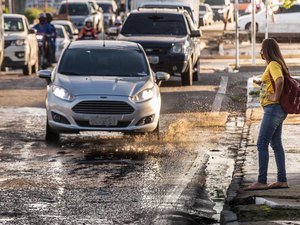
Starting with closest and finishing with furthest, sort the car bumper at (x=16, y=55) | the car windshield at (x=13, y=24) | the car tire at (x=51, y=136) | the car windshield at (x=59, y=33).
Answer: the car tire at (x=51, y=136), the car bumper at (x=16, y=55), the car windshield at (x=13, y=24), the car windshield at (x=59, y=33)

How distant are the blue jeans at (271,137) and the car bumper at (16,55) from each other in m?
22.9

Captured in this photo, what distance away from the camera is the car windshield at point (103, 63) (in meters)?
19.8

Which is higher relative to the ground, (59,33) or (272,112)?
(272,112)

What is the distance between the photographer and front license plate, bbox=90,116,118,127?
59.9ft

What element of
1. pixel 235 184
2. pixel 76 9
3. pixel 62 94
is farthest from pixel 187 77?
pixel 76 9

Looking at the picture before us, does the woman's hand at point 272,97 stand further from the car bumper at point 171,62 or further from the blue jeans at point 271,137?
the car bumper at point 171,62

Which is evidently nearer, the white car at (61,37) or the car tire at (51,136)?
the car tire at (51,136)

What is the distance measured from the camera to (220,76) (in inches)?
1345

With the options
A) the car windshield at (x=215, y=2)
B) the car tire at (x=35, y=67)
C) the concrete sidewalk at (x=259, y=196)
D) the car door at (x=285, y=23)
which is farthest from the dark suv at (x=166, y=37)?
the car windshield at (x=215, y=2)

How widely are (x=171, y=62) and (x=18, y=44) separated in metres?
7.09

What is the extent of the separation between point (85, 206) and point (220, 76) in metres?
22.0

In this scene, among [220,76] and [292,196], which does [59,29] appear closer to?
[220,76]

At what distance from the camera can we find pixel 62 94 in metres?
18.6

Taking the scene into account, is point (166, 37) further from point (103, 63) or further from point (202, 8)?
point (202, 8)
